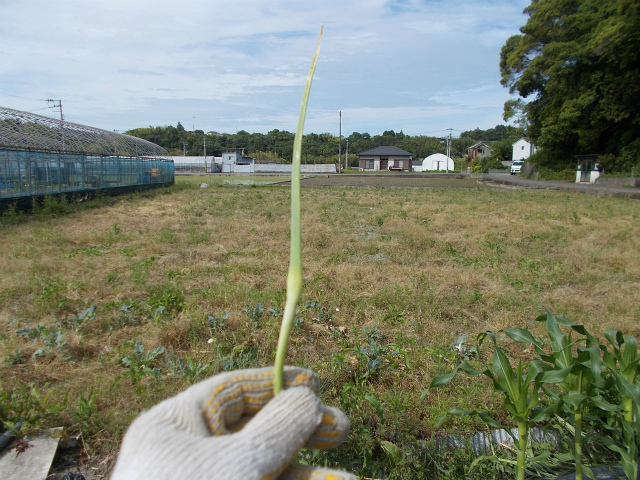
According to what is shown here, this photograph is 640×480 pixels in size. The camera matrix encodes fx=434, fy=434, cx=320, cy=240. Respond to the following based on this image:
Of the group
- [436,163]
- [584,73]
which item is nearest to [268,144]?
[436,163]

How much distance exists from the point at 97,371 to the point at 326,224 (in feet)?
22.8

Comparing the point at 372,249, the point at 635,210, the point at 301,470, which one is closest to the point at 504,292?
the point at 372,249

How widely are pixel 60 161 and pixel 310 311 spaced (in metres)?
13.7

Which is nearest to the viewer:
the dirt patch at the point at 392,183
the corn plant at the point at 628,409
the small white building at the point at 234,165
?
the corn plant at the point at 628,409

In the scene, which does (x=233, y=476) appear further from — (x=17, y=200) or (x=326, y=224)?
(x=17, y=200)

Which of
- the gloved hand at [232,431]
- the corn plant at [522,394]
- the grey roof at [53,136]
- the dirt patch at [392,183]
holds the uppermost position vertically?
the grey roof at [53,136]

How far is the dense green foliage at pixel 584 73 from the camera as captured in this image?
24578mm

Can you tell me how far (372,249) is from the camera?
22.4 ft

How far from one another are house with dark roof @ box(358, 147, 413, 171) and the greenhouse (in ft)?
199

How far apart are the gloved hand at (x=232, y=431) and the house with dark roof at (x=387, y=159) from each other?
80.4 m

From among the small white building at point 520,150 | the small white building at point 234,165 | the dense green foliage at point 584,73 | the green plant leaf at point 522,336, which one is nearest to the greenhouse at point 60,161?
the green plant leaf at point 522,336

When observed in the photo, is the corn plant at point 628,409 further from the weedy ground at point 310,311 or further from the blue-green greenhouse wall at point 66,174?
the blue-green greenhouse wall at point 66,174

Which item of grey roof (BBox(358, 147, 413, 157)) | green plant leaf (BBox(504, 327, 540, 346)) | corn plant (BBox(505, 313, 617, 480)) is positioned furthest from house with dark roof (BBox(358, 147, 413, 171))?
corn plant (BBox(505, 313, 617, 480))

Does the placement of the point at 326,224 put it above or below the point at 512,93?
below
